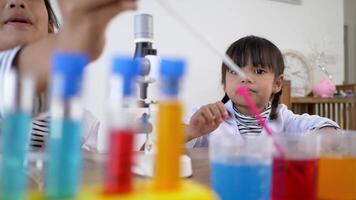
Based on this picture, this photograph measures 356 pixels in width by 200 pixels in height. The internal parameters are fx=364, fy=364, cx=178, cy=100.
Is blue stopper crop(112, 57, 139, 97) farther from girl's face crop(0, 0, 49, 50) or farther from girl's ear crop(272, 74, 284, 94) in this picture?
girl's ear crop(272, 74, 284, 94)

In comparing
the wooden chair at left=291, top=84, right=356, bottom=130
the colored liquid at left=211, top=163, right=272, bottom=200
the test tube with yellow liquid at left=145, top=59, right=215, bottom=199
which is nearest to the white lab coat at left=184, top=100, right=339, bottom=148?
the colored liquid at left=211, top=163, right=272, bottom=200

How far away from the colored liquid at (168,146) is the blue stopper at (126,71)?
0.10 feet

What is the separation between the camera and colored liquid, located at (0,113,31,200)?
0.25 meters

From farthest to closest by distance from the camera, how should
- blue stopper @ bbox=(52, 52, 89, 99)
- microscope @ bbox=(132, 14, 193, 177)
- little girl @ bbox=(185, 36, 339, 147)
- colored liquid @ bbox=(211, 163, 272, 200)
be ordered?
little girl @ bbox=(185, 36, 339, 147), microscope @ bbox=(132, 14, 193, 177), colored liquid @ bbox=(211, 163, 272, 200), blue stopper @ bbox=(52, 52, 89, 99)

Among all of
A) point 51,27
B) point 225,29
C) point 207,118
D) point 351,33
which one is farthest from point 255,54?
point 351,33

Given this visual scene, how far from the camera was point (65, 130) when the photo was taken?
257 mm

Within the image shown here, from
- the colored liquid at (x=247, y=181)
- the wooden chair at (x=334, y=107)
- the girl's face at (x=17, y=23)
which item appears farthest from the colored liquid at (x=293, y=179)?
the wooden chair at (x=334, y=107)

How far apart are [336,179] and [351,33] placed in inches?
178

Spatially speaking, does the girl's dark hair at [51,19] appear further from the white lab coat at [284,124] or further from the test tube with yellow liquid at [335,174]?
the test tube with yellow liquid at [335,174]

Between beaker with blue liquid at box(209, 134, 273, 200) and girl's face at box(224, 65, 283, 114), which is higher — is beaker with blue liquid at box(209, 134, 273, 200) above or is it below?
below

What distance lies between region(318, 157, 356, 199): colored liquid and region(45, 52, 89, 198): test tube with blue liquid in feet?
1.14

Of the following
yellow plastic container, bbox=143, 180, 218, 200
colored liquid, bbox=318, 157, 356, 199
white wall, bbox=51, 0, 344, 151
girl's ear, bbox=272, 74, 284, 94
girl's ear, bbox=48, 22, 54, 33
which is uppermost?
white wall, bbox=51, 0, 344, 151

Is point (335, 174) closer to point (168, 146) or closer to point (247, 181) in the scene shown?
point (247, 181)

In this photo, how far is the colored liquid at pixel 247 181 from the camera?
1.31 ft
